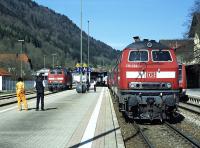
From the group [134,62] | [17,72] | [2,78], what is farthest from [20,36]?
[134,62]

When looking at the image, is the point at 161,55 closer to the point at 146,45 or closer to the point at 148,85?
the point at 146,45

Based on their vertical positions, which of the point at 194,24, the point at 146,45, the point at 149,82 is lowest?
the point at 149,82

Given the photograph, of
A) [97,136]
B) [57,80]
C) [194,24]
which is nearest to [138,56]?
[97,136]

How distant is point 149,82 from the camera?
59.4ft

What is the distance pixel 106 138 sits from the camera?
13.0m

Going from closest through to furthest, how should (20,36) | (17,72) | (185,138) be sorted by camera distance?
(185,138)
(17,72)
(20,36)

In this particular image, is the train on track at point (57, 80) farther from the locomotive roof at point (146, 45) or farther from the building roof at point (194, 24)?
the locomotive roof at point (146, 45)

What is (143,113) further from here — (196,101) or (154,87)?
(196,101)

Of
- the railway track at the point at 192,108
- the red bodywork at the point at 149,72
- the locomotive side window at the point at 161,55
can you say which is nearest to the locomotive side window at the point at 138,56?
the red bodywork at the point at 149,72

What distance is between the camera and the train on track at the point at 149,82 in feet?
58.3

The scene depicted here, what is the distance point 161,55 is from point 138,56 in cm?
89

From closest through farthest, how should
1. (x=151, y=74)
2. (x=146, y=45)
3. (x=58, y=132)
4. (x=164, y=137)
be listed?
(x=58, y=132), (x=164, y=137), (x=151, y=74), (x=146, y=45)

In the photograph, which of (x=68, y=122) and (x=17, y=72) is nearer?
(x=68, y=122)

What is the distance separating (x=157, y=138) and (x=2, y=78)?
62703mm
